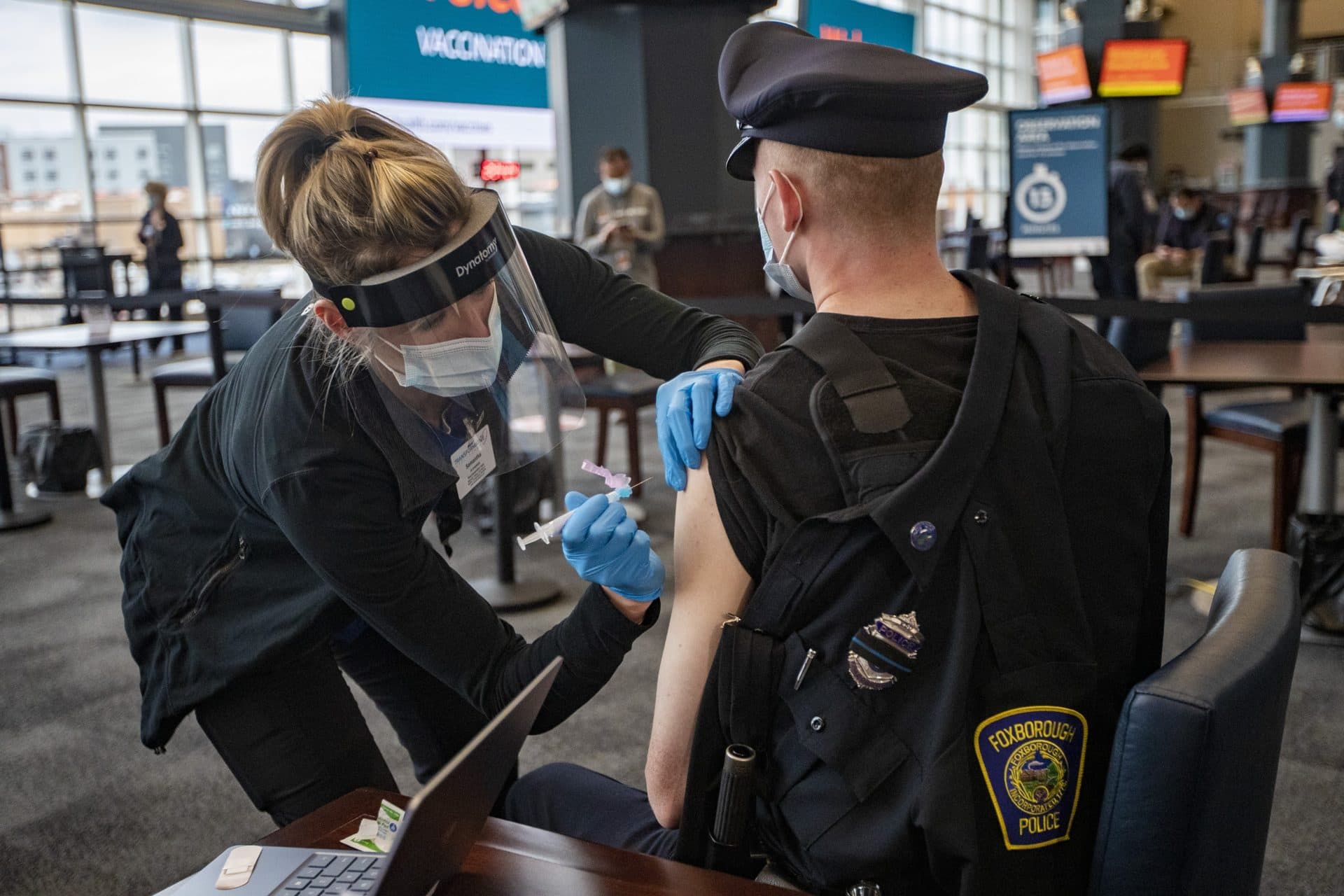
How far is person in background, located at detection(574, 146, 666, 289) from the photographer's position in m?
5.60

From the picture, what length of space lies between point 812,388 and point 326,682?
0.87 m

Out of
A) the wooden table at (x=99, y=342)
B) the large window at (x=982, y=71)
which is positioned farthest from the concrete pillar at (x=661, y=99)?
the large window at (x=982, y=71)

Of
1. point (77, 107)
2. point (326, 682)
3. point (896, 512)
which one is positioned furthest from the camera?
point (77, 107)

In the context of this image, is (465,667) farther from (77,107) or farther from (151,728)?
(77,107)

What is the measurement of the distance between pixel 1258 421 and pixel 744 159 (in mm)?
2798

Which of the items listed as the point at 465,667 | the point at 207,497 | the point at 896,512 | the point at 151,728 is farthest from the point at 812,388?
the point at 151,728

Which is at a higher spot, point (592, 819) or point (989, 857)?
point (989, 857)

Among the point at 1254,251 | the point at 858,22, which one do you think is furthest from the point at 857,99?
the point at 1254,251

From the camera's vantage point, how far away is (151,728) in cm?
138

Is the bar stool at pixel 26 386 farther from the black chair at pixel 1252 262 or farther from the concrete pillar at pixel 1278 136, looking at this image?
the concrete pillar at pixel 1278 136

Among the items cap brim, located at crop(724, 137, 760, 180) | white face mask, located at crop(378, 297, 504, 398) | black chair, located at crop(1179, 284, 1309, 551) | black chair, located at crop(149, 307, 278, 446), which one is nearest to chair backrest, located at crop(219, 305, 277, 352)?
black chair, located at crop(149, 307, 278, 446)

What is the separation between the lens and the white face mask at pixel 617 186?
5.68 m

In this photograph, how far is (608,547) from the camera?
1.05 meters

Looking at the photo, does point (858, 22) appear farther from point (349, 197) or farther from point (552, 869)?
point (552, 869)
